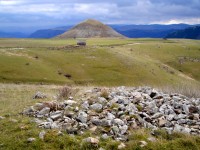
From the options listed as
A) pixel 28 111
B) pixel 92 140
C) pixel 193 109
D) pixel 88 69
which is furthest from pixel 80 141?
pixel 88 69

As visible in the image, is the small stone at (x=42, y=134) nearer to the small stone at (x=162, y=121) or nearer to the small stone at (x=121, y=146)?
the small stone at (x=121, y=146)

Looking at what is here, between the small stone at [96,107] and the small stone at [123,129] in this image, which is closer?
the small stone at [123,129]

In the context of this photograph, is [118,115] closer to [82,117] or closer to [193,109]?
[82,117]

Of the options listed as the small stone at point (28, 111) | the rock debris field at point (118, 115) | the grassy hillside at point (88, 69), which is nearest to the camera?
the rock debris field at point (118, 115)

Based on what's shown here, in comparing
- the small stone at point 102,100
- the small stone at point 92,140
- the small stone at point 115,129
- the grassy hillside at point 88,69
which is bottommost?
the grassy hillside at point 88,69

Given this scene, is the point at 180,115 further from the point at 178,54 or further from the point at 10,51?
the point at 178,54

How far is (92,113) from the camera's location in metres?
13.7

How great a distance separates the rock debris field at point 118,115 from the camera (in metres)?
12.4

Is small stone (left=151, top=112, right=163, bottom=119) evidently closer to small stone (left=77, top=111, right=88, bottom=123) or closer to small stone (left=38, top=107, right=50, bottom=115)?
small stone (left=77, top=111, right=88, bottom=123)

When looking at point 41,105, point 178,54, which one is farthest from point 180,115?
point 178,54

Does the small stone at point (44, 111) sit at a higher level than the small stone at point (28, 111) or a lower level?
higher

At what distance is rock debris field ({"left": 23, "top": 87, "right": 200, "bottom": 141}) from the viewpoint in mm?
12367

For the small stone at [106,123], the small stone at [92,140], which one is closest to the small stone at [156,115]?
the small stone at [106,123]

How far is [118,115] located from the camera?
44.7 ft
